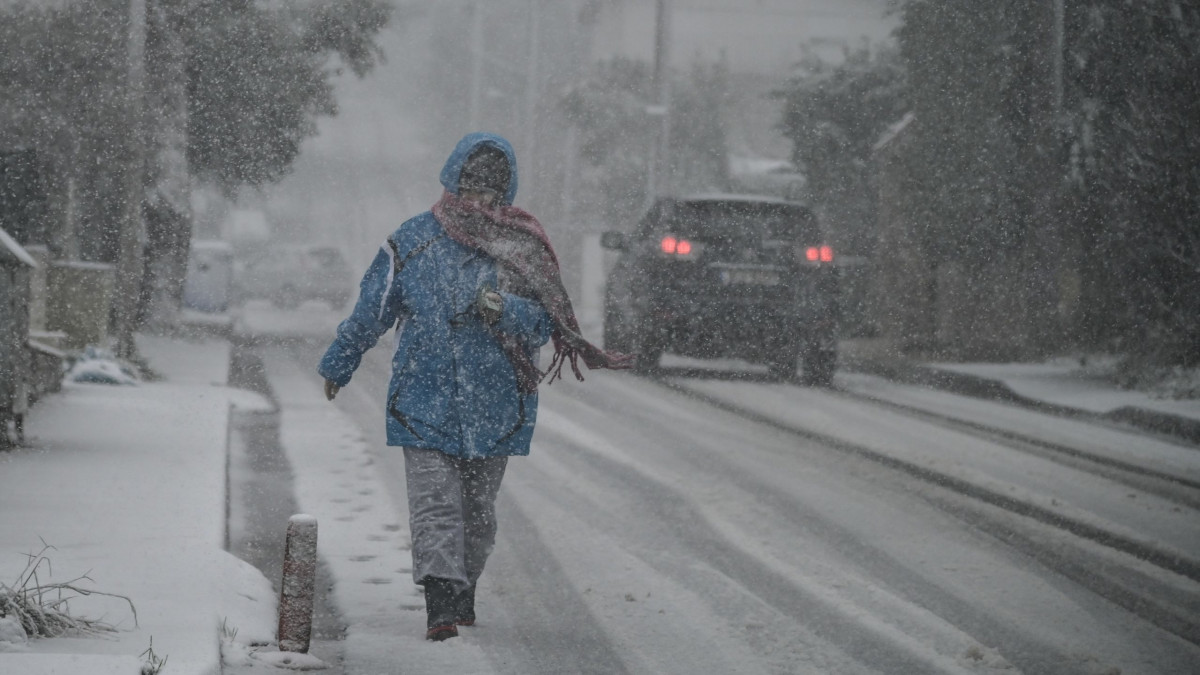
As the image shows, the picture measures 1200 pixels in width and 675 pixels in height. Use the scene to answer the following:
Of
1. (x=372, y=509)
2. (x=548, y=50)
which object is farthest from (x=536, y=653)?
(x=548, y=50)

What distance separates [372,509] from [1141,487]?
15.2ft

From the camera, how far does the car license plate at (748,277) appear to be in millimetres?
15523

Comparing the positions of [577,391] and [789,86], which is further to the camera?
[789,86]

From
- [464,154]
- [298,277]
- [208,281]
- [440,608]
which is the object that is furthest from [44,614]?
[298,277]

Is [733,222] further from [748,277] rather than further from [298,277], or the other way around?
[298,277]

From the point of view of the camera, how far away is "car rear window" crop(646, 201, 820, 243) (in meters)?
15.6

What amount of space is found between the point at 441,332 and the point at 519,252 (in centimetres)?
38

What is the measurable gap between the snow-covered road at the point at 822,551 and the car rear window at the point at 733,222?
3.37 m

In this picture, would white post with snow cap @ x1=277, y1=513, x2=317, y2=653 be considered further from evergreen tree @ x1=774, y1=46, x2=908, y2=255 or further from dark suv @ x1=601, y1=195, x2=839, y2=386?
evergreen tree @ x1=774, y1=46, x2=908, y2=255

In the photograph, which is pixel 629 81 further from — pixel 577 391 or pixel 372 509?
pixel 372 509

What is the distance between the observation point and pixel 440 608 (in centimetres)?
523

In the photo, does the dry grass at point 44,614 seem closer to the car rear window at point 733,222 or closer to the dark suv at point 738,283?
the dark suv at point 738,283

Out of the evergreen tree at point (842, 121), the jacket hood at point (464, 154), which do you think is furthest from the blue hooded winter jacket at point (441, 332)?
the evergreen tree at point (842, 121)

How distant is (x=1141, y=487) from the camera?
9594mm
